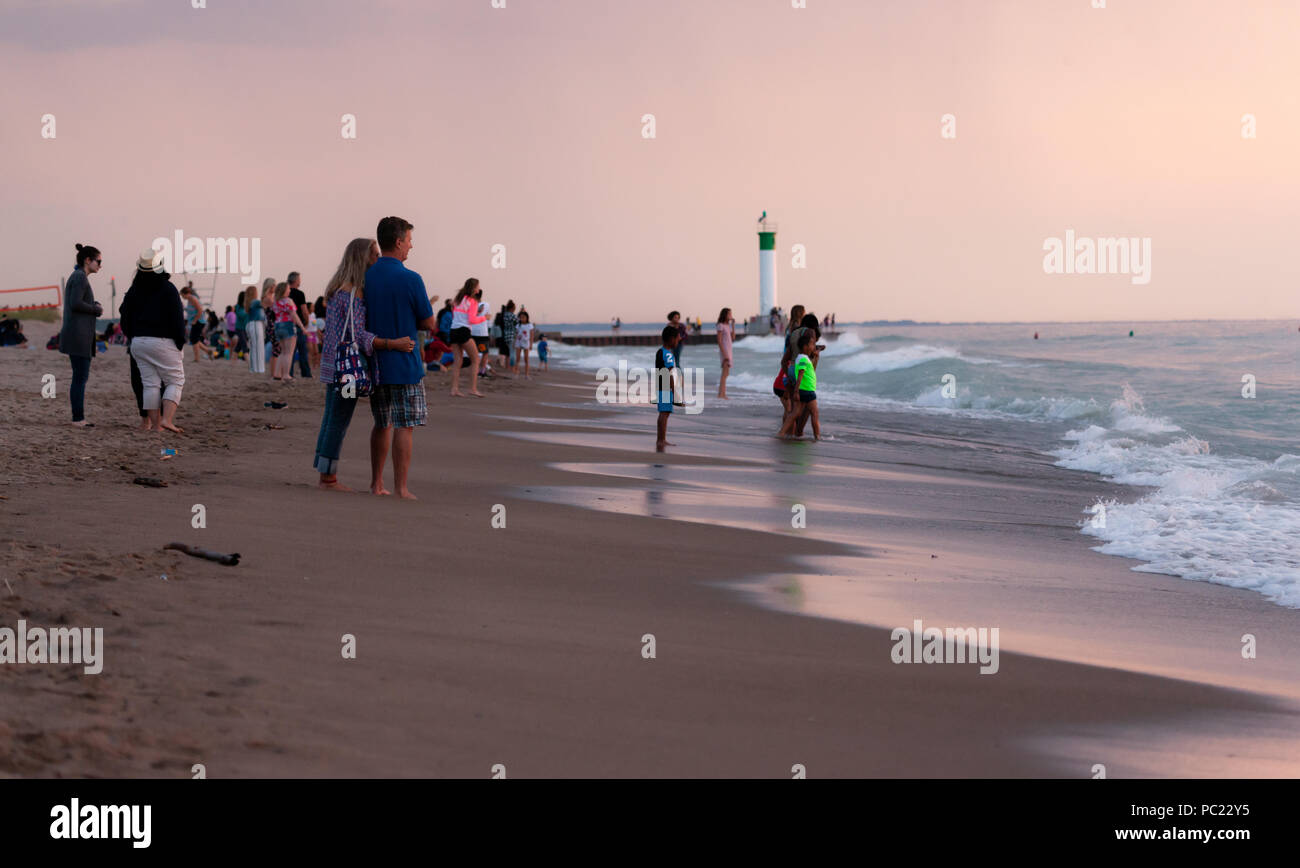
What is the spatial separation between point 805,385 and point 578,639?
393 inches

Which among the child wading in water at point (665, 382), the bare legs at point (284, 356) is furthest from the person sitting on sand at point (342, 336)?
the bare legs at point (284, 356)

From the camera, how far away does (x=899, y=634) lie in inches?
189

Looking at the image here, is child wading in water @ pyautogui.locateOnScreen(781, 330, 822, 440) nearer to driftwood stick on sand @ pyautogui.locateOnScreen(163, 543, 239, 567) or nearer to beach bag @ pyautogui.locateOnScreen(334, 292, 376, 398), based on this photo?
beach bag @ pyautogui.locateOnScreen(334, 292, 376, 398)

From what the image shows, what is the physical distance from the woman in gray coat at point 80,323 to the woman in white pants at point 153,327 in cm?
64

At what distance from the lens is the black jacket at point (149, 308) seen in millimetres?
10203

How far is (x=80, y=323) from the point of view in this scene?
11086 mm

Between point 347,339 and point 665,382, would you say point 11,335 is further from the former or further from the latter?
point 347,339

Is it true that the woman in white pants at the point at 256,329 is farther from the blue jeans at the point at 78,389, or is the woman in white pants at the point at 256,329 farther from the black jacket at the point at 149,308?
the black jacket at the point at 149,308

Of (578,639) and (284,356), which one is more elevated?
(284,356)

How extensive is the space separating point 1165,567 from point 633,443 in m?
7.05

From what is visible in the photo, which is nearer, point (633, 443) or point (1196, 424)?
point (633, 443)

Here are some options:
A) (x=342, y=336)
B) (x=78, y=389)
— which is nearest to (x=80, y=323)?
(x=78, y=389)
